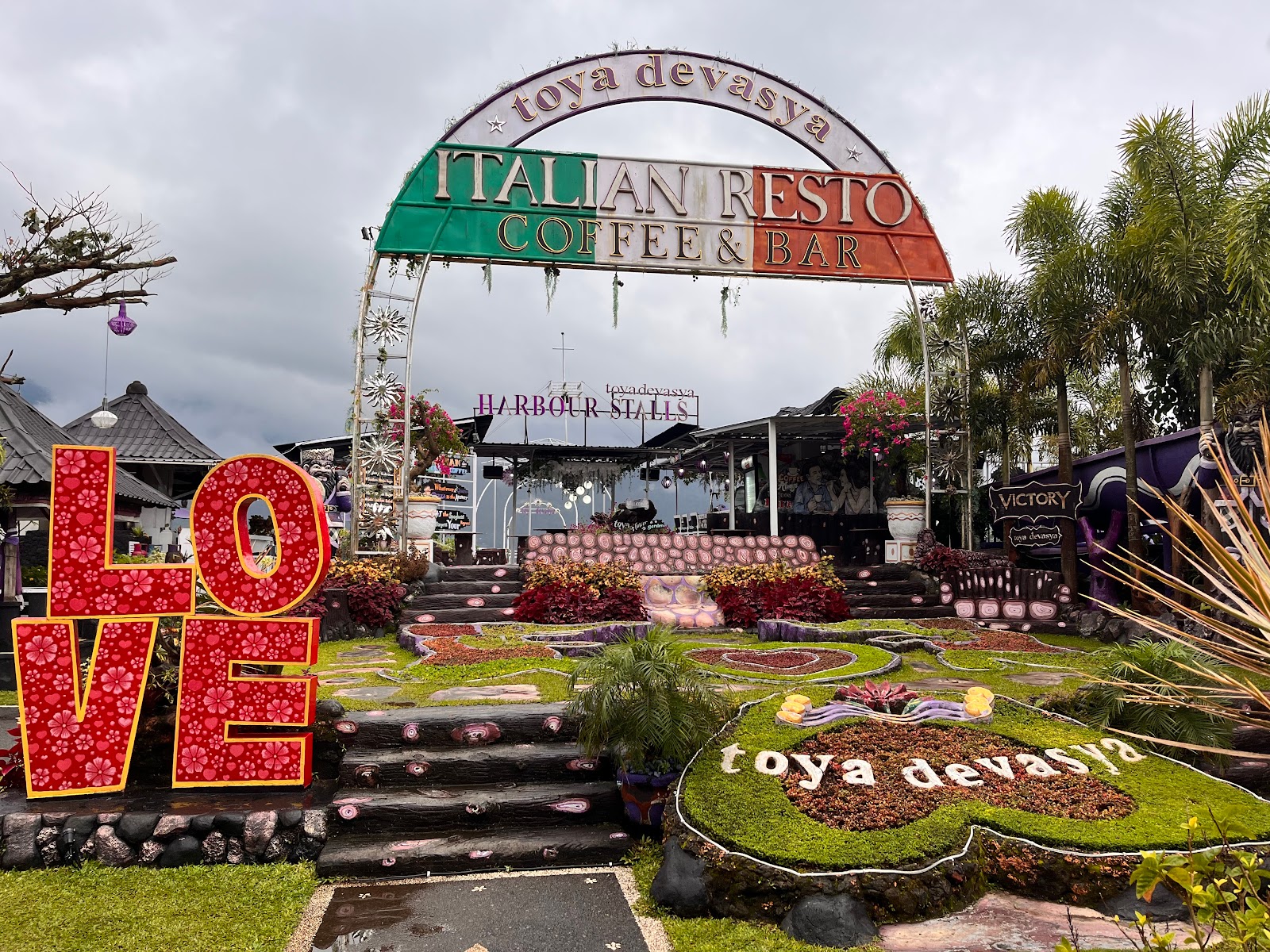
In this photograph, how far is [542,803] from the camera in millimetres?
5879

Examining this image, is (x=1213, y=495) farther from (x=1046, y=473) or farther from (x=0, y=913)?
(x=0, y=913)

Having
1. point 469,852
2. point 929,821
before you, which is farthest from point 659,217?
point 929,821

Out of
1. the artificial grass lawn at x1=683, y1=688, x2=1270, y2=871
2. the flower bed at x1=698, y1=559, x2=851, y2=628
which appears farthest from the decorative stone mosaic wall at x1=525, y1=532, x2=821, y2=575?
the artificial grass lawn at x1=683, y1=688, x2=1270, y2=871

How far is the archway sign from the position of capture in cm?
1602

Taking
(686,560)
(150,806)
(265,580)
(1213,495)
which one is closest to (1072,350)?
(1213,495)

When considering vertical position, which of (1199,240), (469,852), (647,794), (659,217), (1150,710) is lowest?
(469,852)

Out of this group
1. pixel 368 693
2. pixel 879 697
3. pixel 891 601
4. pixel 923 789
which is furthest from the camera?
pixel 891 601

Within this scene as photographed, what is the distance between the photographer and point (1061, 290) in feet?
45.5

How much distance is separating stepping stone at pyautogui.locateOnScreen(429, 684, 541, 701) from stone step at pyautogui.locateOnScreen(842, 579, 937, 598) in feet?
27.4

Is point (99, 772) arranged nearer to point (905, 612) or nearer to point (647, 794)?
point (647, 794)

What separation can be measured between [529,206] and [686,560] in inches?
275

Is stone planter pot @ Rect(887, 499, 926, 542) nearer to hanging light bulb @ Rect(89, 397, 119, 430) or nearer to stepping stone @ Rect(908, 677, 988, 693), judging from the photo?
stepping stone @ Rect(908, 677, 988, 693)

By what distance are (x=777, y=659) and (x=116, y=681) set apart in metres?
6.40

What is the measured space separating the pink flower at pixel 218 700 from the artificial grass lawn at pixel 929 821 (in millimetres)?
3127
